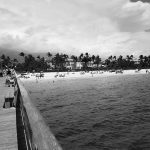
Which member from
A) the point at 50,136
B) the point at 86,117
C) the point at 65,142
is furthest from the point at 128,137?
the point at 50,136

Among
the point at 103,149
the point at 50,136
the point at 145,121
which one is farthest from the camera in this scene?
the point at 145,121

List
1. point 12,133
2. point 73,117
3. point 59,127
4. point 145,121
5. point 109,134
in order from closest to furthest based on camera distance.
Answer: point 12,133
point 109,134
point 59,127
point 145,121
point 73,117

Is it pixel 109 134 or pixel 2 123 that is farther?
pixel 109 134

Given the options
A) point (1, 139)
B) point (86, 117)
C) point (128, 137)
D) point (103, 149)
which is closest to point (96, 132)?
point (128, 137)

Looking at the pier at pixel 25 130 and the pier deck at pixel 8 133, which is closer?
the pier at pixel 25 130

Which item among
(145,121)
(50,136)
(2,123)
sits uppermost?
(50,136)

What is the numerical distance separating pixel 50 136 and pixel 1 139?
4784 millimetres

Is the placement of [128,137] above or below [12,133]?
below

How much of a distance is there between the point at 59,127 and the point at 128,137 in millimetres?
7266

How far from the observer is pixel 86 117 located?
2680 cm

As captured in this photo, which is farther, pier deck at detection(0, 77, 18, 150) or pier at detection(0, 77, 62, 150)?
pier deck at detection(0, 77, 18, 150)

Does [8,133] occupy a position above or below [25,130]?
below

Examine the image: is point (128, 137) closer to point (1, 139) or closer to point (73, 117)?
point (73, 117)

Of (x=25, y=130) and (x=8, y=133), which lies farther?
(x=8, y=133)
